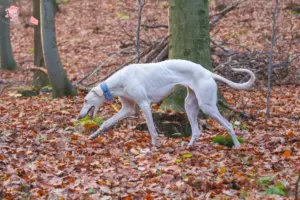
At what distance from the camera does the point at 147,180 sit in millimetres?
6199

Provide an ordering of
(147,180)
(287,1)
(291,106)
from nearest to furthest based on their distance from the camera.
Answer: (147,180) → (291,106) → (287,1)

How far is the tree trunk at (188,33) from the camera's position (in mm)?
9828

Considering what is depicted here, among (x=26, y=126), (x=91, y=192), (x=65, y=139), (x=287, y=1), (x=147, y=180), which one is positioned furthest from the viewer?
(x=287, y=1)

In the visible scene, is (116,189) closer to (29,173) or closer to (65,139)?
(29,173)

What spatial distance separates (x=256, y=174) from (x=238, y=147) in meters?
1.51

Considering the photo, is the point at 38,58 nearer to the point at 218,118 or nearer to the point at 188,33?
the point at 188,33

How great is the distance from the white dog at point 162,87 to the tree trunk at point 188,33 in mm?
1576

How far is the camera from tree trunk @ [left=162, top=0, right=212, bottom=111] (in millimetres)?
9828

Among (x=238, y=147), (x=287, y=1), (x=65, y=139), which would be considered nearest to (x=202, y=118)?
(x=238, y=147)

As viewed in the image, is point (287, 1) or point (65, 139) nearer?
point (65, 139)

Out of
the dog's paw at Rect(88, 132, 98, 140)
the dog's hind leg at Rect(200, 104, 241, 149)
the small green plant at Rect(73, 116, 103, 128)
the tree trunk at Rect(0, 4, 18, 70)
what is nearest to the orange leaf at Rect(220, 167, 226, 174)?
the dog's hind leg at Rect(200, 104, 241, 149)

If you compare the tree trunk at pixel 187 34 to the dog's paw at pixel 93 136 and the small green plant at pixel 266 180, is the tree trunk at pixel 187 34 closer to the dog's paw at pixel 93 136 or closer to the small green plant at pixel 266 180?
the dog's paw at pixel 93 136

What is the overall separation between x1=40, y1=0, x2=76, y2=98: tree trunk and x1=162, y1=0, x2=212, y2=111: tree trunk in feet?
8.96

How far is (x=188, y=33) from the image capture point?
9867mm
